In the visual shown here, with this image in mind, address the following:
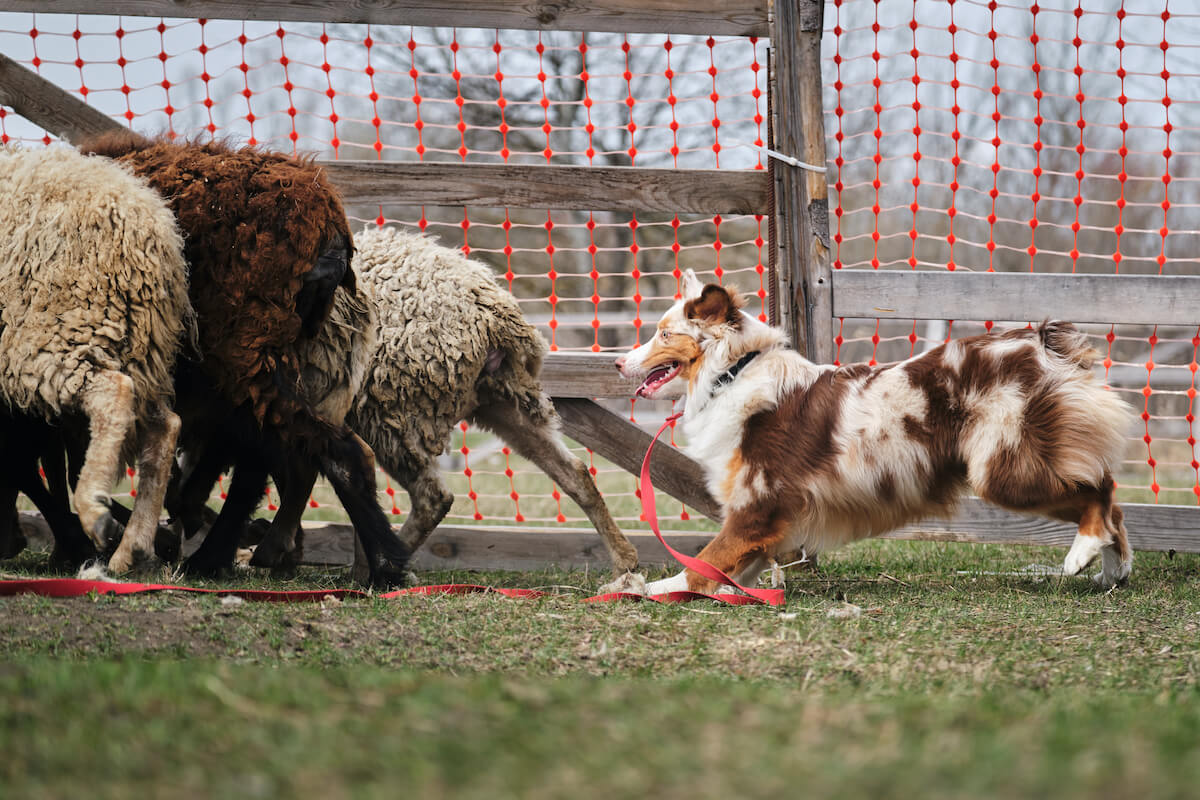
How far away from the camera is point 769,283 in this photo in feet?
18.5

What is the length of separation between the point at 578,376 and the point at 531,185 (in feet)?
3.51

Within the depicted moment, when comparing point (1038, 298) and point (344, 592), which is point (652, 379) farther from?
point (1038, 298)

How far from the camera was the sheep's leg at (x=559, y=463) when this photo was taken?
541 cm

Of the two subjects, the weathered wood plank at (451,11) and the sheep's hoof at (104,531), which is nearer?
the sheep's hoof at (104,531)

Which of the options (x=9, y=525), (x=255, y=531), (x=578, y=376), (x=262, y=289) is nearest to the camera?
(x=262, y=289)

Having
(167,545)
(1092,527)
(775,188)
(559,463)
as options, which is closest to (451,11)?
(775,188)

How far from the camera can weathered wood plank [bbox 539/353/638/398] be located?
18.8 ft

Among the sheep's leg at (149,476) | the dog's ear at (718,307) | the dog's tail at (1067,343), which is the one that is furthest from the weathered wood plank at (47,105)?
the dog's tail at (1067,343)

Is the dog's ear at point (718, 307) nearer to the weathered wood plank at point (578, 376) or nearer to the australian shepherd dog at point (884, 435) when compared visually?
the australian shepherd dog at point (884, 435)

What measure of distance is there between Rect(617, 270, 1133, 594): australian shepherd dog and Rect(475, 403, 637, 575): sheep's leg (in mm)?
797

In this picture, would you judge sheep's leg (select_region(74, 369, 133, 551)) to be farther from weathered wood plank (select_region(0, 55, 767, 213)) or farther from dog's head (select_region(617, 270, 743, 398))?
dog's head (select_region(617, 270, 743, 398))

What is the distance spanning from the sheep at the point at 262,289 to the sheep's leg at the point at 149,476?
10.8 inches

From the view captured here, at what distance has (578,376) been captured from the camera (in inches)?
226

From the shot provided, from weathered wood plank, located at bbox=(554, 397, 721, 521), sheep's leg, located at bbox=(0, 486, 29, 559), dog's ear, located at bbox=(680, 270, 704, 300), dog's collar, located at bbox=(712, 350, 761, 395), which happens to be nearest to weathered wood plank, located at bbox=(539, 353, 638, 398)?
weathered wood plank, located at bbox=(554, 397, 721, 521)
